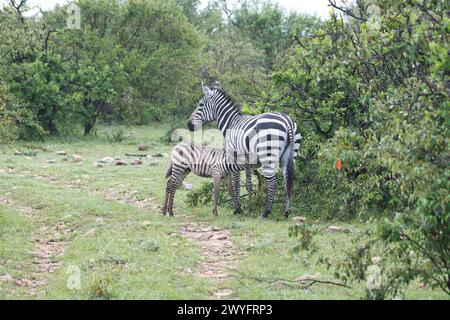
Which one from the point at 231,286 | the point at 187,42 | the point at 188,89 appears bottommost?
the point at 231,286

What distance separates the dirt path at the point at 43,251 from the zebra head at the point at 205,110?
147 inches

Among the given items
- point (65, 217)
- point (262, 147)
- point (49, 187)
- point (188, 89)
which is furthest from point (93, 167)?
point (188, 89)

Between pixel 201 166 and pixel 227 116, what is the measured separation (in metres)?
1.53

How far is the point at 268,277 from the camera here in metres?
7.90

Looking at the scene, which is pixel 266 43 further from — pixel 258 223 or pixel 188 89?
pixel 258 223

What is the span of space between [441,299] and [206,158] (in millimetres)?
6301

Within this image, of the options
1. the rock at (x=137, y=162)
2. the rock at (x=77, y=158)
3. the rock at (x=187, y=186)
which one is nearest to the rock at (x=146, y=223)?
the rock at (x=187, y=186)

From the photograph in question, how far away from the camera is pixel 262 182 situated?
44.0ft

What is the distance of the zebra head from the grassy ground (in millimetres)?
1785

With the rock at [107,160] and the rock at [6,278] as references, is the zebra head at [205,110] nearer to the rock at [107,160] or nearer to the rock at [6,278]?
the rock at [6,278]

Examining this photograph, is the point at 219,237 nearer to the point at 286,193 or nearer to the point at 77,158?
the point at 286,193

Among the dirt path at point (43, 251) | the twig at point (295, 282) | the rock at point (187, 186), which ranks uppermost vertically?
the rock at point (187, 186)

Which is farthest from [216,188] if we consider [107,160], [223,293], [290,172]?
[107,160]

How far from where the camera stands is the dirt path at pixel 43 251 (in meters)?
8.04
